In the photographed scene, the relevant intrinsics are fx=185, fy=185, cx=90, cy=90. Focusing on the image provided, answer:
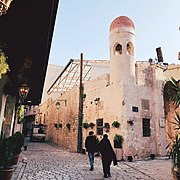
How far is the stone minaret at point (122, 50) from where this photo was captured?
10016 millimetres

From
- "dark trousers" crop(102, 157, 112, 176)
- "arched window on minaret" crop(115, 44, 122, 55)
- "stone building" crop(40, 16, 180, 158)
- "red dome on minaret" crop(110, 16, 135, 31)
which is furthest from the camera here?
"arched window on minaret" crop(115, 44, 122, 55)

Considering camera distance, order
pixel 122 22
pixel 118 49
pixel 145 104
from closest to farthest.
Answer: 1. pixel 145 104
2. pixel 122 22
3. pixel 118 49

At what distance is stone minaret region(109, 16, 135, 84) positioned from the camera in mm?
10016

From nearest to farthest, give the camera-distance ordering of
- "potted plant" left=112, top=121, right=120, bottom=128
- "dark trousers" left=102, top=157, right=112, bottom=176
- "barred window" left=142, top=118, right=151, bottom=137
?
"dark trousers" left=102, top=157, right=112, bottom=176, "potted plant" left=112, top=121, right=120, bottom=128, "barred window" left=142, top=118, right=151, bottom=137

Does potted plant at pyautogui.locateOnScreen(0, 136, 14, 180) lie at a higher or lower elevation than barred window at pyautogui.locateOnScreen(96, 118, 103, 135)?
lower

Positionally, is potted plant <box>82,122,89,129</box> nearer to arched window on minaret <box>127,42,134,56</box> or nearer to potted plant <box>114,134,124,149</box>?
potted plant <box>114,134,124,149</box>

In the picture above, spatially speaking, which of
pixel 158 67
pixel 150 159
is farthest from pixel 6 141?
pixel 158 67

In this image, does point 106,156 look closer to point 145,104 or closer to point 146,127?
point 146,127

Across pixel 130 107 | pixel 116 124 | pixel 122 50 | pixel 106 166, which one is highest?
pixel 122 50

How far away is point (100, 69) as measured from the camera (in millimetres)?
17422

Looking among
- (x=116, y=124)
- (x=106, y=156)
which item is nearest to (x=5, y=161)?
(x=106, y=156)

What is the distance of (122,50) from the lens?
34.0 ft

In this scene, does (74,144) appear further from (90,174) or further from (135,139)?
(90,174)

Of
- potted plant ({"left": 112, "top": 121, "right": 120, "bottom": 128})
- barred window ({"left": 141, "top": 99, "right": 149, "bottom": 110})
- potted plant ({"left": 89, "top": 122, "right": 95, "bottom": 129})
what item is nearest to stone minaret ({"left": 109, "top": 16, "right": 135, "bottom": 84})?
barred window ({"left": 141, "top": 99, "right": 149, "bottom": 110})
